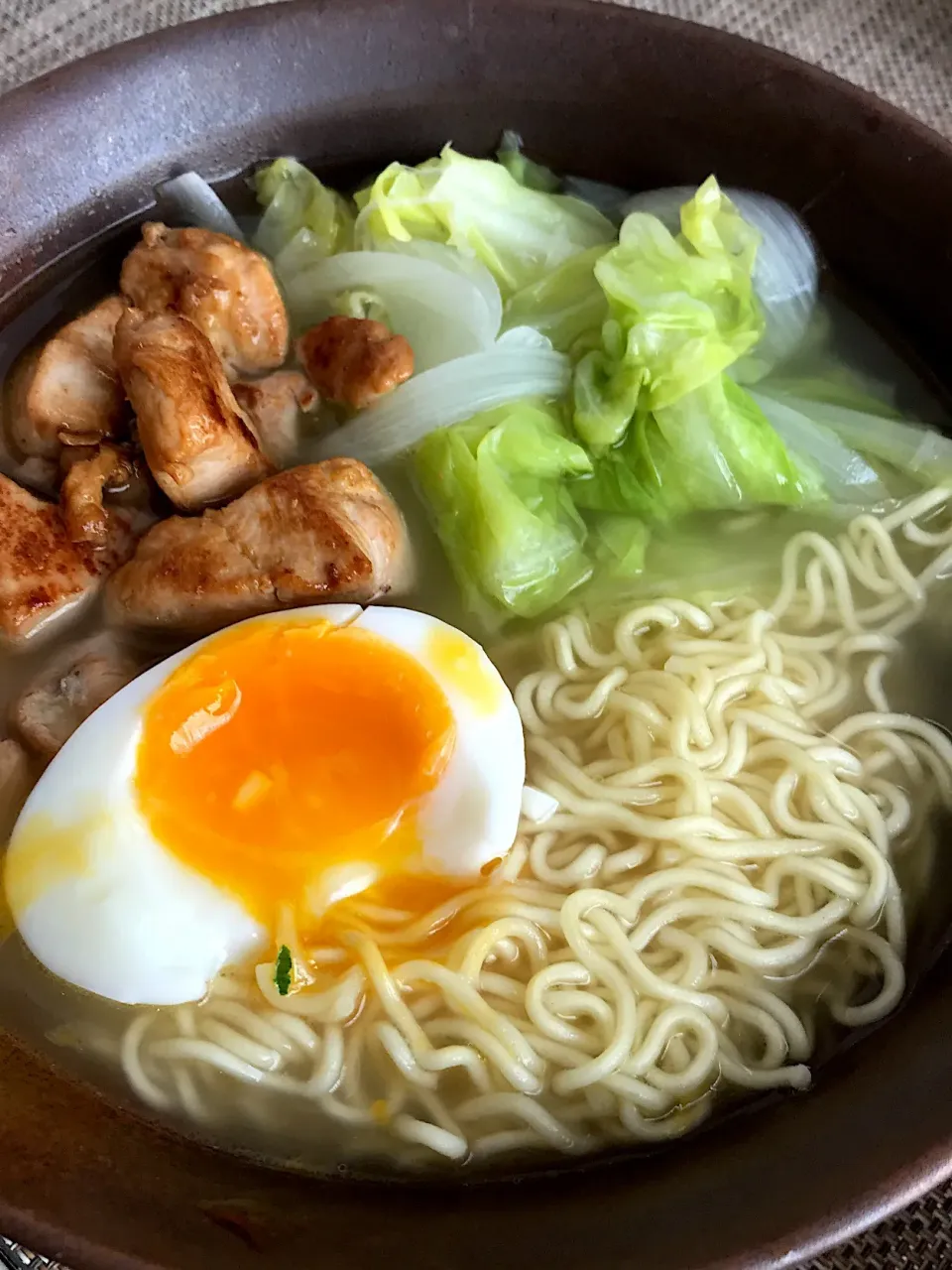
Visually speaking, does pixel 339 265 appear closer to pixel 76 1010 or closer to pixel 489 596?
pixel 489 596

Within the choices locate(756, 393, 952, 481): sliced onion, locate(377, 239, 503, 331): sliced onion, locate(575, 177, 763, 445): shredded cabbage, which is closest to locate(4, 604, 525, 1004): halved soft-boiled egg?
locate(575, 177, 763, 445): shredded cabbage

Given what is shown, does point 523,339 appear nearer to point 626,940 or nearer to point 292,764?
point 292,764

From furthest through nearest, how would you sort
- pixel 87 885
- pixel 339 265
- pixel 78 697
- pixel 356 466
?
1. pixel 339 265
2. pixel 356 466
3. pixel 78 697
4. pixel 87 885

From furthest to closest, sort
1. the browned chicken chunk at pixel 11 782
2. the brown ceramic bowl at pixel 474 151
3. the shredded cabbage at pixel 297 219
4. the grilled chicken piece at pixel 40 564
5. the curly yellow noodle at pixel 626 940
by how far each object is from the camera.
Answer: the shredded cabbage at pixel 297 219 < the grilled chicken piece at pixel 40 564 < the browned chicken chunk at pixel 11 782 < the curly yellow noodle at pixel 626 940 < the brown ceramic bowl at pixel 474 151

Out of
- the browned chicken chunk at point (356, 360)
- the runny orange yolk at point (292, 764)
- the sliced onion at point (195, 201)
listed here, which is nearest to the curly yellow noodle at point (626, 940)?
the runny orange yolk at point (292, 764)

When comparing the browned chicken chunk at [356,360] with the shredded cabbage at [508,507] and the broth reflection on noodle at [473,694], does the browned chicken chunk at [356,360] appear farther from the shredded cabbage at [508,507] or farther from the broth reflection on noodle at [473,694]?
the shredded cabbage at [508,507]

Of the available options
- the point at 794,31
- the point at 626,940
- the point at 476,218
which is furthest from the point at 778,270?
the point at 626,940

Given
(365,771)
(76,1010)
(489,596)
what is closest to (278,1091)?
(76,1010)
